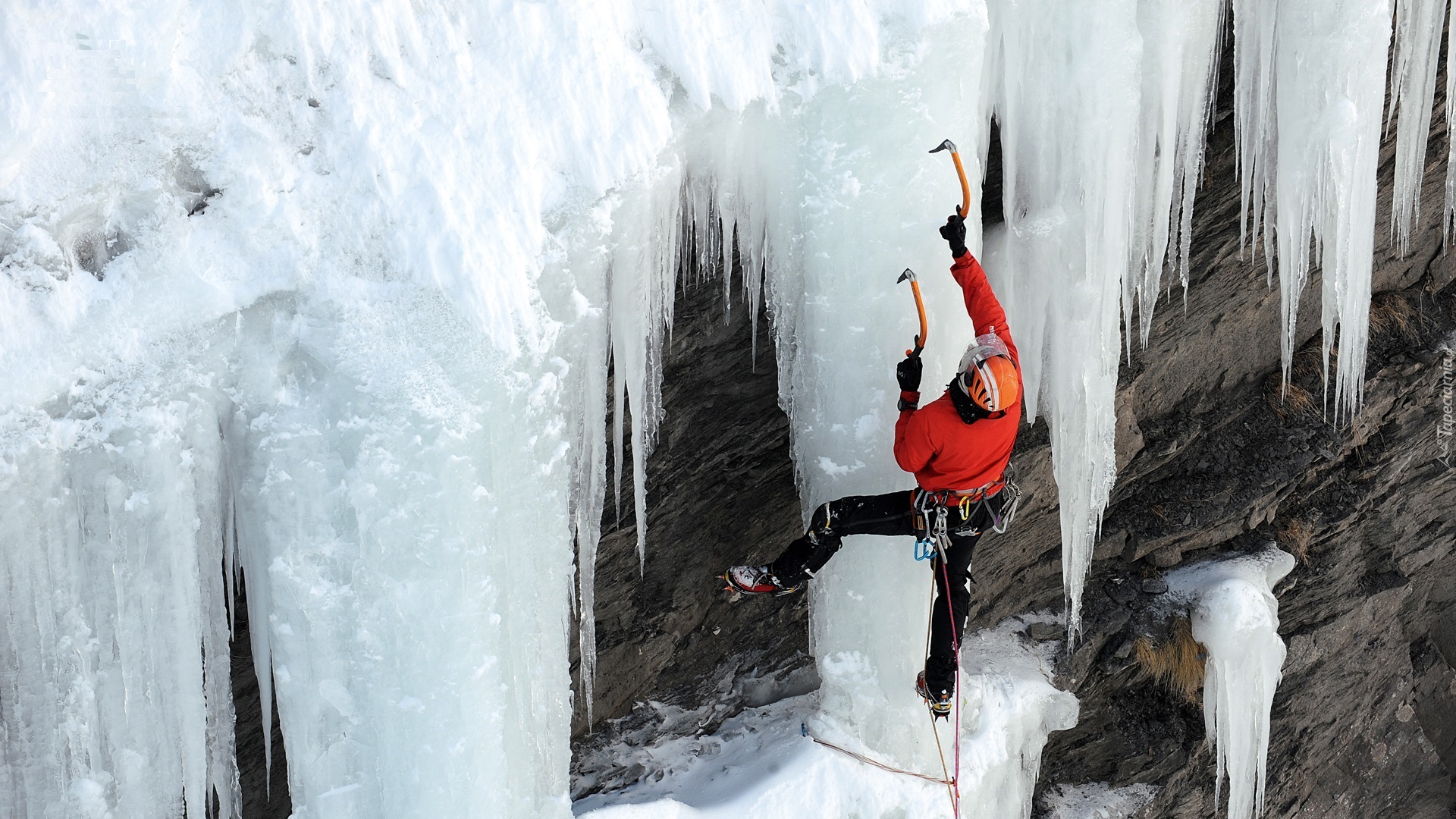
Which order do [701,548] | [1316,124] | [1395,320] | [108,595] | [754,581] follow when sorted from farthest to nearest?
[1395,320]
[701,548]
[1316,124]
[754,581]
[108,595]

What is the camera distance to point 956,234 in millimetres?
3957

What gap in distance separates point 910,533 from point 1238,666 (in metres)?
2.96

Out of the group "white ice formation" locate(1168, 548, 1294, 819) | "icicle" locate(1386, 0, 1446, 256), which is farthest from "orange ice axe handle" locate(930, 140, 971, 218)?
"white ice formation" locate(1168, 548, 1294, 819)

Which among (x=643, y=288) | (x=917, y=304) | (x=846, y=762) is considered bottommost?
(x=846, y=762)

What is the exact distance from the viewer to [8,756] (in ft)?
10.7

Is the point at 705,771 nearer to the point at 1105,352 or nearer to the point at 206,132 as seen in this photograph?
the point at 1105,352

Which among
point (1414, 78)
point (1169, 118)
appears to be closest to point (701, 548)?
point (1169, 118)

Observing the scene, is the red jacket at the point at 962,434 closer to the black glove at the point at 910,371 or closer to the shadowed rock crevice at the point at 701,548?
the black glove at the point at 910,371

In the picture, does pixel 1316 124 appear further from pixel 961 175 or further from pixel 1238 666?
pixel 1238 666

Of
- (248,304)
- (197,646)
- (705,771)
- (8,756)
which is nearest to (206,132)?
(248,304)

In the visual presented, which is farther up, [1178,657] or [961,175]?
[961,175]

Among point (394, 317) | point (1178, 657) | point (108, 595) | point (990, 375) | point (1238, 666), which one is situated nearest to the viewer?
point (108, 595)

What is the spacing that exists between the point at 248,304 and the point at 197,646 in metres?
1.09

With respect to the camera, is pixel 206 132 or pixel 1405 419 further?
pixel 1405 419
